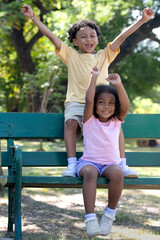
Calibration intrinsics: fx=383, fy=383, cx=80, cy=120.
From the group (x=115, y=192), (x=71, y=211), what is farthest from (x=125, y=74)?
(x=115, y=192)

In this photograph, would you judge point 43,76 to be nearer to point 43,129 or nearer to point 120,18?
point 120,18

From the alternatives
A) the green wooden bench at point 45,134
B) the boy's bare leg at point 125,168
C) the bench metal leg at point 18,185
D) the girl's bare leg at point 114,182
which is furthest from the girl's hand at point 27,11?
the girl's bare leg at point 114,182

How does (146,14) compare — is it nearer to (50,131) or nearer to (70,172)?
(50,131)

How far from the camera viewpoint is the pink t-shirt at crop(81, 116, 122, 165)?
3020 millimetres

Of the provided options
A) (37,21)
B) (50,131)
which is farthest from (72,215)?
(37,21)

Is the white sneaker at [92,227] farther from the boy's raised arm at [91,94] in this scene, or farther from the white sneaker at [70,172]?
the boy's raised arm at [91,94]

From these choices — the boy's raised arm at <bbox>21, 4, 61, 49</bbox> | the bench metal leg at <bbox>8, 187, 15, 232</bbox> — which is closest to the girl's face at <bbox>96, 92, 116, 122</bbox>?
the boy's raised arm at <bbox>21, 4, 61, 49</bbox>

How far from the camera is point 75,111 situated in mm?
3314

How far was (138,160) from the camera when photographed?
3.57 metres

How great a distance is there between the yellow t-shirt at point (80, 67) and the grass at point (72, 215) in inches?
46.9

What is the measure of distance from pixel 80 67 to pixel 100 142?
2.73 feet

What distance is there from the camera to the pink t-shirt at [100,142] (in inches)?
119

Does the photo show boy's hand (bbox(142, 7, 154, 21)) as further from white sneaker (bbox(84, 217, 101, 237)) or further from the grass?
the grass

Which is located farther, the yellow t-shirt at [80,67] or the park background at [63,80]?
the park background at [63,80]
